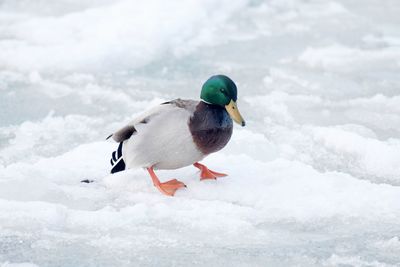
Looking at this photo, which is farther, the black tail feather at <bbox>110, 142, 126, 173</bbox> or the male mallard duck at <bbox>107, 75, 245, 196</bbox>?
the black tail feather at <bbox>110, 142, 126, 173</bbox>

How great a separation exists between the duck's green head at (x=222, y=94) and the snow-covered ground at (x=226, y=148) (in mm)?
348

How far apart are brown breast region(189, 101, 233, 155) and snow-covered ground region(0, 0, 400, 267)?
0.24m

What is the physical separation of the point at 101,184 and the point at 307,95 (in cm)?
241

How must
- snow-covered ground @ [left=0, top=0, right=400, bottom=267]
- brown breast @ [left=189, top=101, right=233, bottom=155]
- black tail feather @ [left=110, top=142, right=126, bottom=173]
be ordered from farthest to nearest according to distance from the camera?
1. black tail feather @ [left=110, top=142, right=126, bottom=173]
2. brown breast @ [left=189, top=101, right=233, bottom=155]
3. snow-covered ground @ [left=0, top=0, right=400, bottom=267]

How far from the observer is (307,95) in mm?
5539

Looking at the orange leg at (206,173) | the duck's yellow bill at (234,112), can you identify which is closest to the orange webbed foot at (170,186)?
the orange leg at (206,173)

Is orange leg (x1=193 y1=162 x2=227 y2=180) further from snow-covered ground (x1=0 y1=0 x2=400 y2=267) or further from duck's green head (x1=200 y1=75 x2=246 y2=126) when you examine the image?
duck's green head (x1=200 y1=75 x2=246 y2=126)

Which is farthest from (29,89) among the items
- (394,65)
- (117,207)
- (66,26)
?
(394,65)

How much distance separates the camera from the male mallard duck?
3275 millimetres

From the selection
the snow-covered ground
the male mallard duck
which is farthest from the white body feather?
the snow-covered ground

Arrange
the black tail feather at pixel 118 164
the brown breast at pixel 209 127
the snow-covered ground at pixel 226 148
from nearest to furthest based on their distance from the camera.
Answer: the snow-covered ground at pixel 226 148
the brown breast at pixel 209 127
the black tail feather at pixel 118 164

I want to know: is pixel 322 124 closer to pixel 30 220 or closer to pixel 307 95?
pixel 307 95

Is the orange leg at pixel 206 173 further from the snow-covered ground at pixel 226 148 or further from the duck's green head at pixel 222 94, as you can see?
the duck's green head at pixel 222 94

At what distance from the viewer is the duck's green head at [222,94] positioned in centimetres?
334
